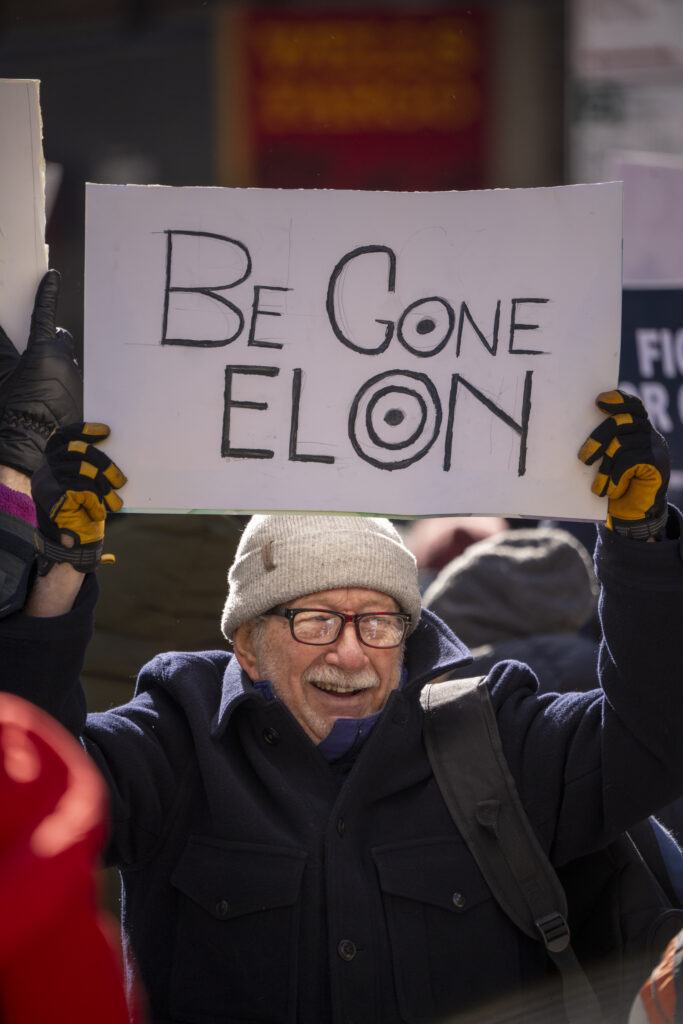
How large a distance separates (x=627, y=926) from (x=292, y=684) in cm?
68

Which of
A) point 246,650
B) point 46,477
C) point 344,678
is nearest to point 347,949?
point 344,678

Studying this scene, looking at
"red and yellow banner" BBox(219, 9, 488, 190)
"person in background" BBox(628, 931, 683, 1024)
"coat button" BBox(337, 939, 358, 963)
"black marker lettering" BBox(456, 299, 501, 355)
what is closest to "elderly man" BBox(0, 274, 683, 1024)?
"coat button" BBox(337, 939, 358, 963)

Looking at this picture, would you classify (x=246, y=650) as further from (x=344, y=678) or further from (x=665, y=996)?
(x=665, y=996)

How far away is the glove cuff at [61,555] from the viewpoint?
195 cm

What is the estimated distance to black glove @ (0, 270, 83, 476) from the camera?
6.84 ft

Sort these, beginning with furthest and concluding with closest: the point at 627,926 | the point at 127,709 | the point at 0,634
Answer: the point at 127,709 → the point at 627,926 → the point at 0,634

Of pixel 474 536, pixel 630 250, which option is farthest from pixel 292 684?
pixel 630 250

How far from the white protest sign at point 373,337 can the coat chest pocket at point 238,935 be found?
1.88ft

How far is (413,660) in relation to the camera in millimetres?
2389

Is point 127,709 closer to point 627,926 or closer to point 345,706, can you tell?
point 345,706

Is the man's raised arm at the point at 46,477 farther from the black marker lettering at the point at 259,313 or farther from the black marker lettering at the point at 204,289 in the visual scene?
the black marker lettering at the point at 259,313

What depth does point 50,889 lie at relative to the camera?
76cm

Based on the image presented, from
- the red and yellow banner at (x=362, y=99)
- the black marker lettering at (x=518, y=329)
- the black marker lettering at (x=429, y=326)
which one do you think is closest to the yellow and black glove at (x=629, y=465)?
the black marker lettering at (x=518, y=329)

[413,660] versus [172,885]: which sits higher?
[413,660]
